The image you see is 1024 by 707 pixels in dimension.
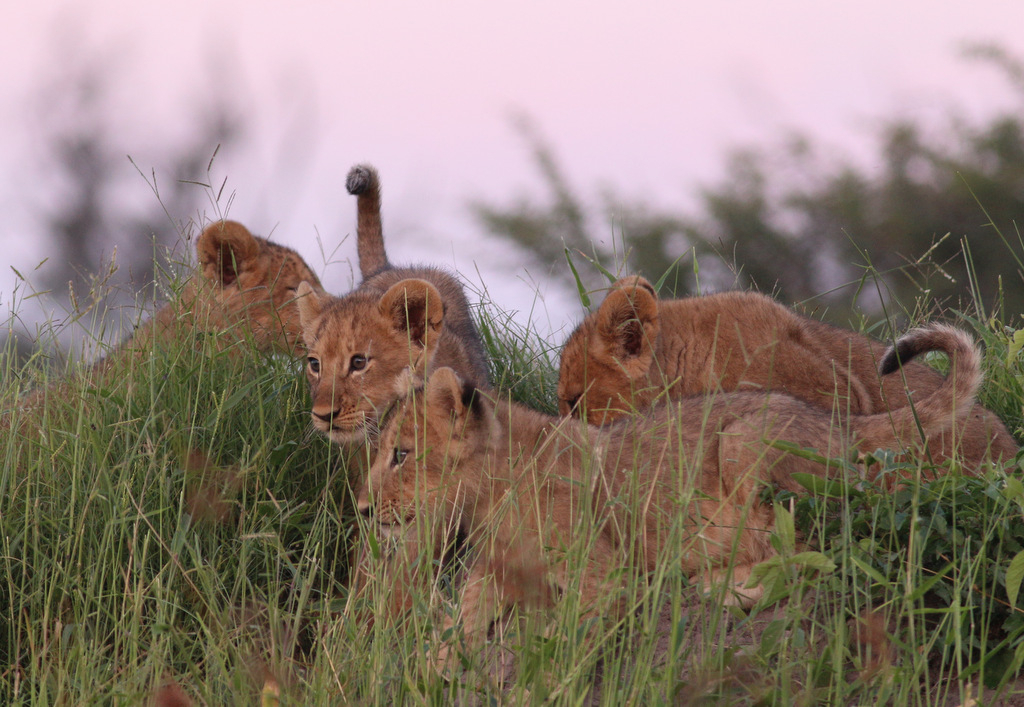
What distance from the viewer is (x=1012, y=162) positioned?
11.4 meters

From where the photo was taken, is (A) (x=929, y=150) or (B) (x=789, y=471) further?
(A) (x=929, y=150)

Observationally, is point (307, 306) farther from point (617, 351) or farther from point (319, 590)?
point (319, 590)

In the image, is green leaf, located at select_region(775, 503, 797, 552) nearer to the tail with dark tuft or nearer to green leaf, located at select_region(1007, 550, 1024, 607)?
green leaf, located at select_region(1007, 550, 1024, 607)

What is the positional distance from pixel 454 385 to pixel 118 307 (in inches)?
78.1

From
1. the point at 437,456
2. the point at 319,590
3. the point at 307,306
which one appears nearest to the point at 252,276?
the point at 307,306

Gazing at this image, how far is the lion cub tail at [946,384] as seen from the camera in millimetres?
4004

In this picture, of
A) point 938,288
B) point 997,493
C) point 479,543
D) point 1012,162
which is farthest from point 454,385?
point 1012,162

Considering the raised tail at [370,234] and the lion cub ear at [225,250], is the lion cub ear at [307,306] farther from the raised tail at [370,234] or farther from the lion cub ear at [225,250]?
the raised tail at [370,234]

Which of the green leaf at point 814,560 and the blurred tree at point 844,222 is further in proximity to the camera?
the blurred tree at point 844,222

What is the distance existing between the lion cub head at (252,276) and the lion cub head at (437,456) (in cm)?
159

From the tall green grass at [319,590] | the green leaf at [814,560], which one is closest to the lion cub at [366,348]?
the tall green grass at [319,590]

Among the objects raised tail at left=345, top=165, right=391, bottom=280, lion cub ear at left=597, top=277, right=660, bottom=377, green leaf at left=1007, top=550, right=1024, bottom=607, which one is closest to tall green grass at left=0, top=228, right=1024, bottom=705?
green leaf at left=1007, top=550, right=1024, bottom=607

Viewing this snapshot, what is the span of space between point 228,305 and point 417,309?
1253 mm

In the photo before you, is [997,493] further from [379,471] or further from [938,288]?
[938,288]
